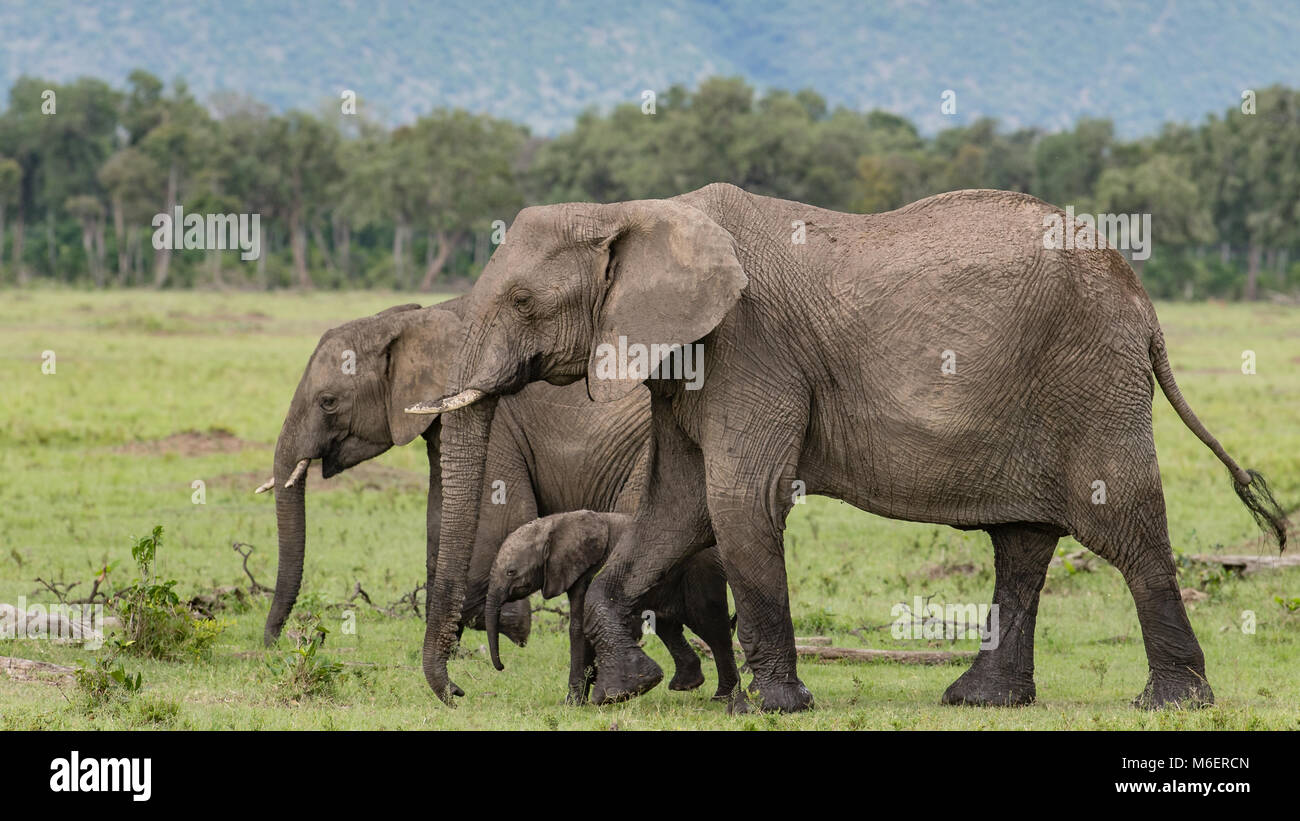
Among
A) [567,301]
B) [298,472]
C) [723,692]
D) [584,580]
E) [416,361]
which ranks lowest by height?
[723,692]

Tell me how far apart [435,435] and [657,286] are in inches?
118

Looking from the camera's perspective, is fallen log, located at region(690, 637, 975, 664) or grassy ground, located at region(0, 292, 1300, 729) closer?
grassy ground, located at region(0, 292, 1300, 729)

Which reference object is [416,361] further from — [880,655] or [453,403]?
[880,655]

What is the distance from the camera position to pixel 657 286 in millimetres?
7781

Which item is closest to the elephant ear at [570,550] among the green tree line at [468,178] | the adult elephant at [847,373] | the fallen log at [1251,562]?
the adult elephant at [847,373]

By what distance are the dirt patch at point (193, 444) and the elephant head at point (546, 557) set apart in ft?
39.2

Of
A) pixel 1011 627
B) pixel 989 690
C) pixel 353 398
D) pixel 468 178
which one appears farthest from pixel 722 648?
pixel 468 178

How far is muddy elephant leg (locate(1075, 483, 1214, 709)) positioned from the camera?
26.4ft

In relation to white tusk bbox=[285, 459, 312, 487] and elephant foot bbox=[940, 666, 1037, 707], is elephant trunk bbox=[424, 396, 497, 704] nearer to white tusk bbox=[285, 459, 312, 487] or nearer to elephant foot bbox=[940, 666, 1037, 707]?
white tusk bbox=[285, 459, 312, 487]

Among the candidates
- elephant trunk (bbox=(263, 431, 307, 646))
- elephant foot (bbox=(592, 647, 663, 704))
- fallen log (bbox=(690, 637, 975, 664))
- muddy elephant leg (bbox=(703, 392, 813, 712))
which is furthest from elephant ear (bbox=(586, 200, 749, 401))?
elephant trunk (bbox=(263, 431, 307, 646))

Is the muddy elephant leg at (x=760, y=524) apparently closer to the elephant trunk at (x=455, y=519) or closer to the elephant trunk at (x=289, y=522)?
the elephant trunk at (x=455, y=519)

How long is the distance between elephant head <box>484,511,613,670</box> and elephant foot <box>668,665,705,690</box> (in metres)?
0.83

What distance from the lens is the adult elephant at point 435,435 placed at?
10.1 metres
